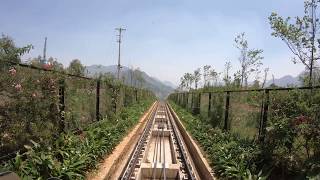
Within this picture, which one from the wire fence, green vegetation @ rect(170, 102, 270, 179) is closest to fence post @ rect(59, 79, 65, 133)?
the wire fence

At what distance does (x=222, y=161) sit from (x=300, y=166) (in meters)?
2.84

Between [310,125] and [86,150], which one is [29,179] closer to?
[86,150]

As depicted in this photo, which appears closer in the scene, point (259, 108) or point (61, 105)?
point (61, 105)

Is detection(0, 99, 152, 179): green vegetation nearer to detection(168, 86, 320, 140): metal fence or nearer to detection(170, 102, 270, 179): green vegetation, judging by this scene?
detection(170, 102, 270, 179): green vegetation

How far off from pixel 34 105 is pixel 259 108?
6885 mm

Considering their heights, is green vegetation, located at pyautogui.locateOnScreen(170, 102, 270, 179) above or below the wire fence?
below

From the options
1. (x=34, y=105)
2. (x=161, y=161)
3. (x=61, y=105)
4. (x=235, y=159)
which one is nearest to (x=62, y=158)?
(x=34, y=105)

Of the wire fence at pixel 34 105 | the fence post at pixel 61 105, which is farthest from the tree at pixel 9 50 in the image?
the fence post at pixel 61 105

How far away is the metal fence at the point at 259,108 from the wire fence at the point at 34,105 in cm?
542

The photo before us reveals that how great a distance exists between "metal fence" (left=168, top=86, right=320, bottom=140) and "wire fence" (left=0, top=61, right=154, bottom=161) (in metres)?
5.42

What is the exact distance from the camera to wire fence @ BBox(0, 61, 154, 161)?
8555 mm

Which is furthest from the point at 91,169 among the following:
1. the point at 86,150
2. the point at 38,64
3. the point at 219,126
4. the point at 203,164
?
the point at 219,126

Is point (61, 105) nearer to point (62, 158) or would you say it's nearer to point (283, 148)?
point (62, 158)

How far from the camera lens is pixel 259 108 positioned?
13070mm
